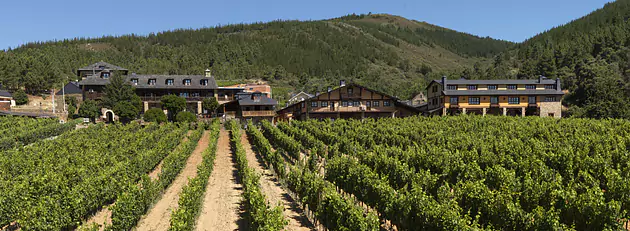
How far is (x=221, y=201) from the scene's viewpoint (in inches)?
925

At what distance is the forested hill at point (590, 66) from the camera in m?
61.2

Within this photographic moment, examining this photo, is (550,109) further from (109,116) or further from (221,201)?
(109,116)

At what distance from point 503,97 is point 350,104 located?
25.3 metres

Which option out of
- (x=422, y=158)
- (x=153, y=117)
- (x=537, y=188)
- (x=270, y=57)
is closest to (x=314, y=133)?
(x=422, y=158)

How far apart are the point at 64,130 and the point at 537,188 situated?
184 feet

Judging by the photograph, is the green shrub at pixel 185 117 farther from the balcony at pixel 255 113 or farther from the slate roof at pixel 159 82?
the slate roof at pixel 159 82

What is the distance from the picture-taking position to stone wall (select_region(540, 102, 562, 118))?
64.1 m

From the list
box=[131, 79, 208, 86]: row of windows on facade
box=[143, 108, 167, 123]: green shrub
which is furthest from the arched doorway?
box=[131, 79, 208, 86]: row of windows on facade

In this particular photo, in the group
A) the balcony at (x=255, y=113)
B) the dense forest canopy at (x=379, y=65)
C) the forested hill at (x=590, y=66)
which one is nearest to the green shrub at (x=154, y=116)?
the balcony at (x=255, y=113)

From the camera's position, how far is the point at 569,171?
22922mm

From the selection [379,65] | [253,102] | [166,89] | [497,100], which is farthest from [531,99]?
[379,65]

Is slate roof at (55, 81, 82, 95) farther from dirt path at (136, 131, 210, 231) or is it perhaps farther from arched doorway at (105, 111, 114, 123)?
dirt path at (136, 131, 210, 231)

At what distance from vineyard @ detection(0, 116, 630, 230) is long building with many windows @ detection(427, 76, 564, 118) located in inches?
1036

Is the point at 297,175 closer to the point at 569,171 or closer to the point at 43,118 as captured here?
the point at 569,171
